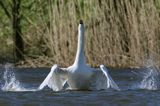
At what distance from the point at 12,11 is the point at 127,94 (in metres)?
16.3

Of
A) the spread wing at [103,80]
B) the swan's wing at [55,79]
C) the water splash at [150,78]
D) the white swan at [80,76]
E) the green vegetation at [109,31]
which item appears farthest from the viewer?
the green vegetation at [109,31]

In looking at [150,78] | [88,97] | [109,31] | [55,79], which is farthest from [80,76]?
[109,31]

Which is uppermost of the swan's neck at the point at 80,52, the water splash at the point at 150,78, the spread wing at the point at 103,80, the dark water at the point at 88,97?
the swan's neck at the point at 80,52

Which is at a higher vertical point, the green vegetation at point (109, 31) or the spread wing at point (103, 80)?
the green vegetation at point (109, 31)

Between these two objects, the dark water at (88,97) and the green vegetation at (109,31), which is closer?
the dark water at (88,97)

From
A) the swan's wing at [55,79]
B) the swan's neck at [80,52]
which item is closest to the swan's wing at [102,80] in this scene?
the swan's neck at [80,52]

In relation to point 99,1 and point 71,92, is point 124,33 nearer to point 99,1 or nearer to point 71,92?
point 99,1

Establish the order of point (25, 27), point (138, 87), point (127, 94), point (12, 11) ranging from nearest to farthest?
point (127, 94), point (138, 87), point (12, 11), point (25, 27)

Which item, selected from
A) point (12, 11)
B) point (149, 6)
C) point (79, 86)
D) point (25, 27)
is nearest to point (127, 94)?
point (79, 86)

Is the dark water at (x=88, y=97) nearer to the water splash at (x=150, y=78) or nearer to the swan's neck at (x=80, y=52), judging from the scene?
the water splash at (x=150, y=78)

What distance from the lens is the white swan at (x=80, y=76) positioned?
13.3m

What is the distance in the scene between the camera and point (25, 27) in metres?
32.1

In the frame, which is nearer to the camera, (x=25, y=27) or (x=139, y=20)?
(x=139, y=20)

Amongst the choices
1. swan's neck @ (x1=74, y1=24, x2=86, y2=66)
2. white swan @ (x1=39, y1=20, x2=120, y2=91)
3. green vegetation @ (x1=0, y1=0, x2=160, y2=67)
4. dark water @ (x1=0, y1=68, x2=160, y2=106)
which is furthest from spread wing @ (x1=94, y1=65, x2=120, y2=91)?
green vegetation @ (x1=0, y1=0, x2=160, y2=67)
